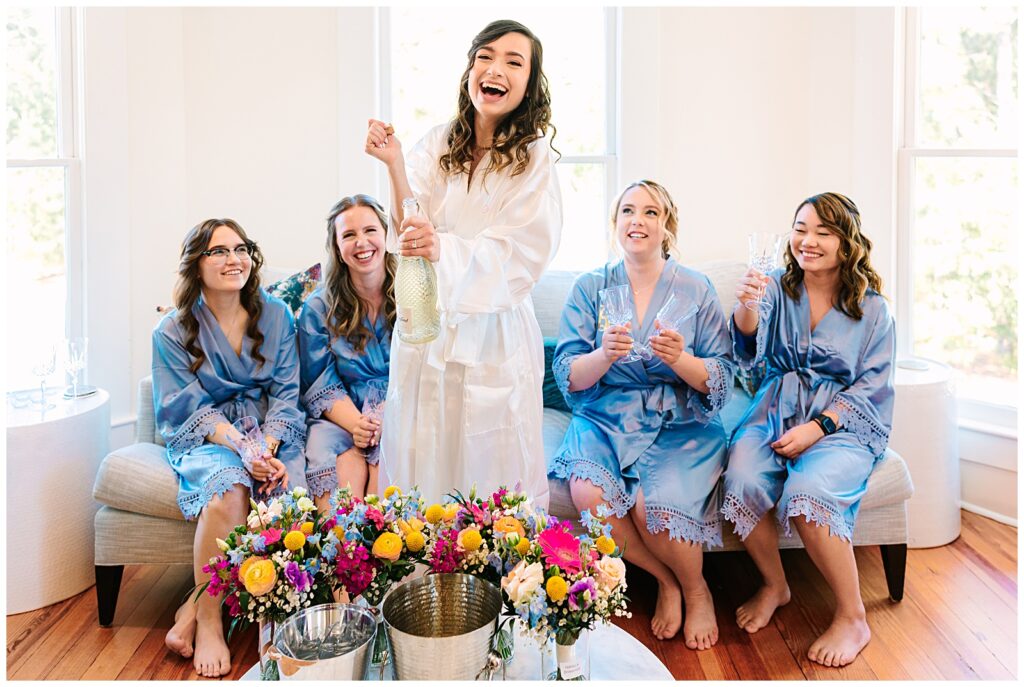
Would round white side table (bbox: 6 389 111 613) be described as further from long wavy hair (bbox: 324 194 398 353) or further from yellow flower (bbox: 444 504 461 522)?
yellow flower (bbox: 444 504 461 522)

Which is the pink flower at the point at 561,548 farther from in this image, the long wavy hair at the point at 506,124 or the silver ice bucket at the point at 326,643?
the long wavy hair at the point at 506,124

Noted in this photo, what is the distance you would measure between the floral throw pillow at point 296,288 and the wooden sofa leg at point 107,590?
99cm

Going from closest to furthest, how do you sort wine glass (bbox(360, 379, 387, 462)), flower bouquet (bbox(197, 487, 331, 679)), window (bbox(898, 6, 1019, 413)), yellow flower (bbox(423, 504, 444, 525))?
flower bouquet (bbox(197, 487, 331, 679))
yellow flower (bbox(423, 504, 444, 525))
wine glass (bbox(360, 379, 387, 462))
window (bbox(898, 6, 1019, 413))

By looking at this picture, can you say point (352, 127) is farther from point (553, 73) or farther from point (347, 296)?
point (347, 296)

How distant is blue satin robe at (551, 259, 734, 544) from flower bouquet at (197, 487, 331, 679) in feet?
3.53

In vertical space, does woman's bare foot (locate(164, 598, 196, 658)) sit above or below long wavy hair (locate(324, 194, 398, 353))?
below

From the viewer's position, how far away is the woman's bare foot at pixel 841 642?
→ 2238 mm

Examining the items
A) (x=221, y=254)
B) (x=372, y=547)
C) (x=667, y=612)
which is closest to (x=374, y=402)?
(x=221, y=254)

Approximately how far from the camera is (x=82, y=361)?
2691 millimetres

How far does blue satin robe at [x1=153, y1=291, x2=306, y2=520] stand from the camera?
2.43 m

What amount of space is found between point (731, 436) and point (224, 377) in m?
1.51

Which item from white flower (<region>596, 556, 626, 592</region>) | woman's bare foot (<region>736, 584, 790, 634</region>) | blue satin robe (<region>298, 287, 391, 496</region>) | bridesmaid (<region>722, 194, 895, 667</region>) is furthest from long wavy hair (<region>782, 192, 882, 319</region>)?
white flower (<region>596, 556, 626, 592</region>)

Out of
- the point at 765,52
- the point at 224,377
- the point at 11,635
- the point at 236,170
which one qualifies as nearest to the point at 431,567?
the point at 224,377

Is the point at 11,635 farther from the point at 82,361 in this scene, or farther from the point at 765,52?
the point at 765,52
